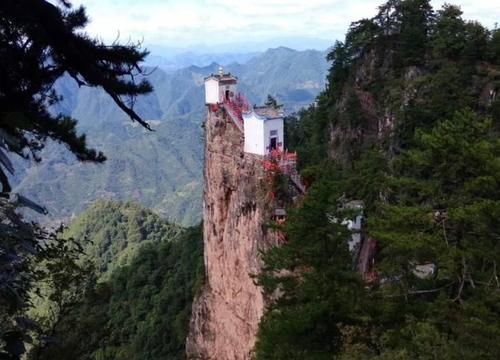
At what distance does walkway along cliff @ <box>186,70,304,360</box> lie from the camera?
20547mm

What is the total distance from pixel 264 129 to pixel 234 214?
439 cm

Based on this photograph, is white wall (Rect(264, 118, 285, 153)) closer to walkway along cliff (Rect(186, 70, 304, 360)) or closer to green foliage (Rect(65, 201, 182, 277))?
walkway along cliff (Rect(186, 70, 304, 360))

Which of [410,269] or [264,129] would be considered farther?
[264,129]

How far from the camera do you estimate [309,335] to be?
1242 cm

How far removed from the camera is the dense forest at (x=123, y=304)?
7.82 m

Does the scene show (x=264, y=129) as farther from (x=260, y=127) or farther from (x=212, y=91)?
(x=212, y=91)

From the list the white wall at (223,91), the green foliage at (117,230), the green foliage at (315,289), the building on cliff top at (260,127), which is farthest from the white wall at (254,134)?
the green foliage at (117,230)

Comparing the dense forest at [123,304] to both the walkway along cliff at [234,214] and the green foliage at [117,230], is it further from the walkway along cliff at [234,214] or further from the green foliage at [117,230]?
the walkway along cliff at [234,214]

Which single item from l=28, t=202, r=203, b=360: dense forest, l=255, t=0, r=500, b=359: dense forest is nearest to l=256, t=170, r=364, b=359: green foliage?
l=255, t=0, r=500, b=359: dense forest

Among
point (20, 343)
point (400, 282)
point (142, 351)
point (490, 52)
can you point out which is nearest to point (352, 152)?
point (490, 52)

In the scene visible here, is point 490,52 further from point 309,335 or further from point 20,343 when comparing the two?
point 20,343

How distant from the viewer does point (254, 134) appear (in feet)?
68.7

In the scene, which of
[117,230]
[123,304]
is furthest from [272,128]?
[117,230]

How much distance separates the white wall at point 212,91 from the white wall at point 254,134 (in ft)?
12.4
